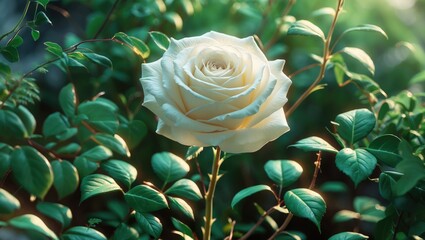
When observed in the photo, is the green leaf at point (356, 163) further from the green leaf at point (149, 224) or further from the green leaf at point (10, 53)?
the green leaf at point (10, 53)

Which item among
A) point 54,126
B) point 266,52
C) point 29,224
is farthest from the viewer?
point 266,52

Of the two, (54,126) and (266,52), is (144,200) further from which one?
(266,52)

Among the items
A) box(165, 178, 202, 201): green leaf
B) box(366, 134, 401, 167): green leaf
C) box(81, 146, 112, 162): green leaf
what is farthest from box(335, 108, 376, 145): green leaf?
box(81, 146, 112, 162): green leaf

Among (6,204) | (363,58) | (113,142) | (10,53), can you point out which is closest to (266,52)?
(363,58)

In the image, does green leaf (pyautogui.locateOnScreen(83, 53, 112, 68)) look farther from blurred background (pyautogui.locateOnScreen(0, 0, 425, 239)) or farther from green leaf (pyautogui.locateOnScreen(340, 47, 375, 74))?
green leaf (pyautogui.locateOnScreen(340, 47, 375, 74))

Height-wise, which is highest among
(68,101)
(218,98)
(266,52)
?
(218,98)
